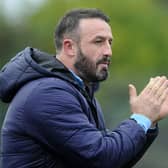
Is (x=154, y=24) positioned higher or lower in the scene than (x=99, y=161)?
lower

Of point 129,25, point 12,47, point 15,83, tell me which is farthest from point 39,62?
point 129,25

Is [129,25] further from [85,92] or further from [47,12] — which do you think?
[85,92]

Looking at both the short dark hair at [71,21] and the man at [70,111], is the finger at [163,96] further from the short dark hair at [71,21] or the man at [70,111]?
the short dark hair at [71,21]

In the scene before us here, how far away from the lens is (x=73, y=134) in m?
4.37

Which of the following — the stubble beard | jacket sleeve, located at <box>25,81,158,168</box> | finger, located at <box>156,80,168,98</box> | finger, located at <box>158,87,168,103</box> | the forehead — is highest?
the forehead

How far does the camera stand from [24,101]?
4.48 metres

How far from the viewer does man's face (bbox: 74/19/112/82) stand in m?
4.78

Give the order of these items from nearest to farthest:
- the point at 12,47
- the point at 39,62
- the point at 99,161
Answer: the point at 99,161, the point at 39,62, the point at 12,47

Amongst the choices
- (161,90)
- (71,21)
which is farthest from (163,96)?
(71,21)

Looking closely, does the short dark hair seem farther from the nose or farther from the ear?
the nose

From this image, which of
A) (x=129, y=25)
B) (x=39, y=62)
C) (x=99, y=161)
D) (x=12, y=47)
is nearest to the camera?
(x=99, y=161)

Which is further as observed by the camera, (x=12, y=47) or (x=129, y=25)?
(x=129, y=25)

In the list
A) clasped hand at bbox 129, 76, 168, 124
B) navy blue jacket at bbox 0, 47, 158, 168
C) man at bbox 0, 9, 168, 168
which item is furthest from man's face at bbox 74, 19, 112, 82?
clasped hand at bbox 129, 76, 168, 124

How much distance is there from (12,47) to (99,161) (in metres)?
23.1
